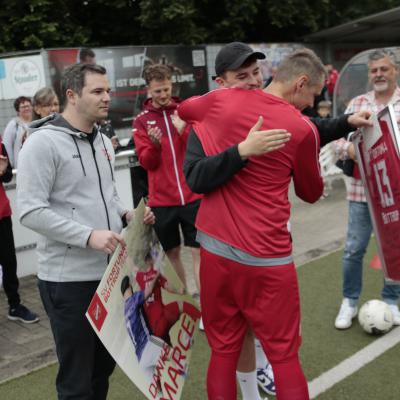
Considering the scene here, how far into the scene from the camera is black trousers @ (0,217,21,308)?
4316 millimetres

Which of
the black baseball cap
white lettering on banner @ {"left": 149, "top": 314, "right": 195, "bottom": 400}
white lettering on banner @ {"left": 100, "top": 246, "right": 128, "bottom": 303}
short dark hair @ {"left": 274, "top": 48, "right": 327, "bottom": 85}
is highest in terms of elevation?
the black baseball cap

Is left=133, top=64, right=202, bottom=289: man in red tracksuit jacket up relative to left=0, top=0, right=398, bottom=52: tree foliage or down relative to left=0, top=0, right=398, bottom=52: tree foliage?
down

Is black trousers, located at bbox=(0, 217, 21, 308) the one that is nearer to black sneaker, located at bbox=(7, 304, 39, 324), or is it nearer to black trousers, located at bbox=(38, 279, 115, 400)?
black sneaker, located at bbox=(7, 304, 39, 324)

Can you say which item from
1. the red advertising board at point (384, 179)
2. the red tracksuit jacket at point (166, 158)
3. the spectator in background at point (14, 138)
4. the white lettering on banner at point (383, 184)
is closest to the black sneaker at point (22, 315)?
the red tracksuit jacket at point (166, 158)

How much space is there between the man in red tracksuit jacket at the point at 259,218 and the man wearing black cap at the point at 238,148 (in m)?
0.08

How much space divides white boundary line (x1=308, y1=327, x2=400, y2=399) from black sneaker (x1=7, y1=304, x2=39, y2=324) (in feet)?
7.71

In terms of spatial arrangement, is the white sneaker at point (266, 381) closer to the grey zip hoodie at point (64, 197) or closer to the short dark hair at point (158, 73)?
the grey zip hoodie at point (64, 197)

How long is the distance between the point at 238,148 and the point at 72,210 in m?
0.78

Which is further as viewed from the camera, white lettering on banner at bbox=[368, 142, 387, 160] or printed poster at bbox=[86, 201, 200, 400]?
white lettering on banner at bbox=[368, 142, 387, 160]

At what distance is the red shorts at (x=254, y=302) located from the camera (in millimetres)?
2428

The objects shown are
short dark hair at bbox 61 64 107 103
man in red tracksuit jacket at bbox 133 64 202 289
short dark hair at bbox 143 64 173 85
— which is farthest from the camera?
man in red tracksuit jacket at bbox 133 64 202 289

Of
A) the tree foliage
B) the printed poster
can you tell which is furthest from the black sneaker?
the tree foliage

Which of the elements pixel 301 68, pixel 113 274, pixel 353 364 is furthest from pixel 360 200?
pixel 113 274

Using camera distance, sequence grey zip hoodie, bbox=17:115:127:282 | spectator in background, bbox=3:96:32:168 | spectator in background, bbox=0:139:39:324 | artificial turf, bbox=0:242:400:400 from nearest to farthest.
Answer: grey zip hoodie, bbox=17:115:127:282, artificial turf, bbox=0:242:400:400, spectator in background, bbox=0:139:39:324, spectator in background, bbox=3:96:32:168
